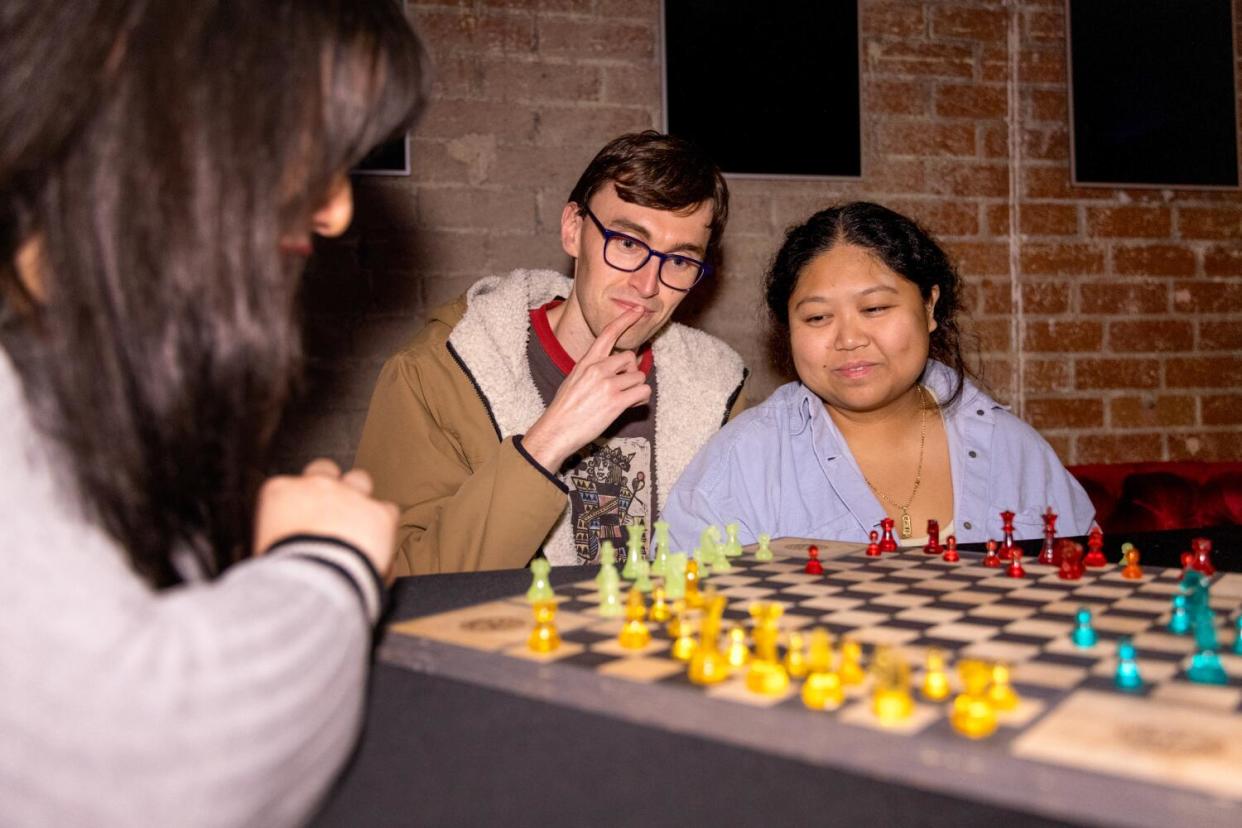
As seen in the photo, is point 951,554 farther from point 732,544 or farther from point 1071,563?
point 732,544

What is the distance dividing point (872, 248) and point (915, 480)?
0.51m

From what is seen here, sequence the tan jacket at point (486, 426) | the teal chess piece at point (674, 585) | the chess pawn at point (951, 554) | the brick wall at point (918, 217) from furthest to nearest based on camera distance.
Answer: the brick wall at point (918, 217)
the tan jacket at point (486, 426)
the chess pawn at point (951, 554)
the teal chess piece at point (674, 585)

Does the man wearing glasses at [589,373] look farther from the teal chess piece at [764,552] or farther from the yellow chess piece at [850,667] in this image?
the yellow chess piece at [850,667]

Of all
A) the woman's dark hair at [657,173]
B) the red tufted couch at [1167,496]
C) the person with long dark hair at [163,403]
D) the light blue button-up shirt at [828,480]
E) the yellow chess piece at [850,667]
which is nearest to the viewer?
the person with long dark hair at [163,403]

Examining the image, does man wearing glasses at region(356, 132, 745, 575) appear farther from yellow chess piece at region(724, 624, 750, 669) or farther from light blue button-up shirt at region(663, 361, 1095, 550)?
yellow chess piece at region(724, 624, 750, 669)

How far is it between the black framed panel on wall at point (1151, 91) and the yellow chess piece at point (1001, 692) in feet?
9.00

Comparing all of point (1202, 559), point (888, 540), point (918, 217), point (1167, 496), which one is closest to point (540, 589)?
point (888, 540)

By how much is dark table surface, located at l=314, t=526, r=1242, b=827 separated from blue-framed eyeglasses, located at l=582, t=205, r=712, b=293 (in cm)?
136

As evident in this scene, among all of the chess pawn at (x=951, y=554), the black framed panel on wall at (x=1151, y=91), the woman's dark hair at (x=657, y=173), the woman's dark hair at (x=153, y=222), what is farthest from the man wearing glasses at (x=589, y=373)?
the black framed panel on wall at (x=1151, y=91)

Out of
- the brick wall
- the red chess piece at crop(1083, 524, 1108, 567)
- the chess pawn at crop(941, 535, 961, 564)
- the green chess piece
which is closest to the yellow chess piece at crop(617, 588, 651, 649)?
the green chess piece

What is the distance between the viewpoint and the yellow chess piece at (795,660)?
81cm

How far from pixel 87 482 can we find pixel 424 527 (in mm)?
1295

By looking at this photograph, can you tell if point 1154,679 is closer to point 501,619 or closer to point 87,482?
point 501,619

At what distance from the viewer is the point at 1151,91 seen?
3.03 metres
